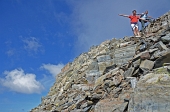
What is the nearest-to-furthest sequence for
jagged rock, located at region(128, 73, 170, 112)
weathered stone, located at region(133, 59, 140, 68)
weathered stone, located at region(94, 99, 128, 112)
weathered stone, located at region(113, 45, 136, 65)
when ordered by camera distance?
1. jagged rock, located at region(128, 73, 170, 112)
2. weathered stone, located at region(94, 99, 128, 112)
3. weathered stone, located at region(133, 59, 140, 68)
4. weathered stone, located at region(113, 45, 136, 65)

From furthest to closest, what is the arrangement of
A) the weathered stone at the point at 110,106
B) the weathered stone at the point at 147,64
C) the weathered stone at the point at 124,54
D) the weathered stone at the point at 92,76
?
the weathered stone at the point at 92,76 < the weathered stone at the point at 124,54 < the weathered stone at the point at 147,64 < the weathered stone at the point at 110,106

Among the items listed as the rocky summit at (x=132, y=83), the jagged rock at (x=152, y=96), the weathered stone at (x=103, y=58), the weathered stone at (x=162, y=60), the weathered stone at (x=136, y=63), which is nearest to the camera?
the jagged rock at (x=152, y=96)

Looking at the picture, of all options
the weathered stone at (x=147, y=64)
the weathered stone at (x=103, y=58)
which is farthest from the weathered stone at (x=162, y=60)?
the weathered stone at (x=103, y=58)

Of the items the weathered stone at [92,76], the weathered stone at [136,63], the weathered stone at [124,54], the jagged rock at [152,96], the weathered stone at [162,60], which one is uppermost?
the weathered stone at [124,54]

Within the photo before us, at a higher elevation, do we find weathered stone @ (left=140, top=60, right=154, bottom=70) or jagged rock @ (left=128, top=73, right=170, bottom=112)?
weathered stone @ (left=140, top=60, right=154, bottom=70)

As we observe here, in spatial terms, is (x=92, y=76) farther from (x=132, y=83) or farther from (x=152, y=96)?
(x=152, y=96)

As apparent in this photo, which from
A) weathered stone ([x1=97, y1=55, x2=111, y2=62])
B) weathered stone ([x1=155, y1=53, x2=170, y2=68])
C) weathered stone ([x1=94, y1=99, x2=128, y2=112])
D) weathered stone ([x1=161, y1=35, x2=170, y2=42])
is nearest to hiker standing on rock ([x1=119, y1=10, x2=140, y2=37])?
weathered stone ([x1=97, y1=55, x2=111, y2=62])

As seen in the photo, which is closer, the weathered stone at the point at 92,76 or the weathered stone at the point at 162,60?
the weathered stone at the point at 162,60

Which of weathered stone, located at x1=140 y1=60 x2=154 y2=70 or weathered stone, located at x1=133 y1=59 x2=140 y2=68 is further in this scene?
weathered stone, located at x1=133 y1=59 x2=140 y2=68

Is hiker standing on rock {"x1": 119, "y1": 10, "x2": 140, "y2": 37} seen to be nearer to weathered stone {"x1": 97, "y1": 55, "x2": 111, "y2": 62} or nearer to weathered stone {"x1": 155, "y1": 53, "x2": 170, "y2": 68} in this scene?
weathered stone {"x1": 97, "y1": 55, "x2": 111, "y2": 62}

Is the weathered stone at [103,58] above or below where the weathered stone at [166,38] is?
above

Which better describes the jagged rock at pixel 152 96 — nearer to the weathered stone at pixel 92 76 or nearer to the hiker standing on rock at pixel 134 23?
the weathered stone at pixel 92 76

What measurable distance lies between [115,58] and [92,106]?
26.6ft

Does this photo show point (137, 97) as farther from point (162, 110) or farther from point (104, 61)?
point (104, 61)
